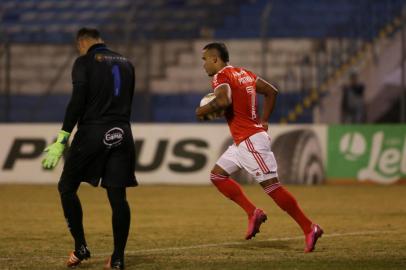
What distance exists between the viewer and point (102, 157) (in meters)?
9.16

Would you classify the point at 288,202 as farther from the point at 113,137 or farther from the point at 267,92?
the point at 113,137

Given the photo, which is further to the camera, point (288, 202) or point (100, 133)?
point (288, 202)

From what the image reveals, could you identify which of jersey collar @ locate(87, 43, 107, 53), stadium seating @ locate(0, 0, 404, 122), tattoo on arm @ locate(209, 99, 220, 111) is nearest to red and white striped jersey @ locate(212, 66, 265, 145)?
tattoo on arm @ locate(209, 99, 220, 111)

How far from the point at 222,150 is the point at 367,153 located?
315cm

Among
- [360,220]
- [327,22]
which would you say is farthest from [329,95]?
[360,220]

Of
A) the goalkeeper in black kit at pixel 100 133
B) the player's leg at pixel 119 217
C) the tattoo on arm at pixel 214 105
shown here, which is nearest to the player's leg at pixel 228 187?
the tattoo on arm at pixel 214 105

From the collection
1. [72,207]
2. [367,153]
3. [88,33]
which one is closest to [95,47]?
[88,33]

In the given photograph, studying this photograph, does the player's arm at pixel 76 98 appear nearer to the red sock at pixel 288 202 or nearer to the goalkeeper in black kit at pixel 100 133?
the goalkeeper in black kit at pixel 100 133

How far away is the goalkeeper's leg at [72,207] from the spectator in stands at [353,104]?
1501 cm

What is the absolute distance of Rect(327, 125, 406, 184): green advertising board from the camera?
72.0 ft

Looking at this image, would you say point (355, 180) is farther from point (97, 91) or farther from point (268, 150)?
point (97, 91)

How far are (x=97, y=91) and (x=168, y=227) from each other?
450 centimetres

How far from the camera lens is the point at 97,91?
29.7 ft

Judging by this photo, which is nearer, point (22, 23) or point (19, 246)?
point (19, 246)
